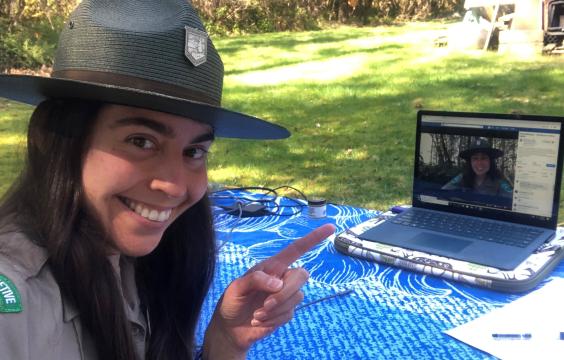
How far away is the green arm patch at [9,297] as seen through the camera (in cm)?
78

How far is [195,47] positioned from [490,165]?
43.9 inches

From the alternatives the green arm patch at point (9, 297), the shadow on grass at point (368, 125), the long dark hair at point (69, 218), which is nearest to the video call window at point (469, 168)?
the long dark hair at point (69, 218)

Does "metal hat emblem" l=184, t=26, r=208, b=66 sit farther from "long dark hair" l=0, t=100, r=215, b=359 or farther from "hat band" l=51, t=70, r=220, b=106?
"long dark hair" l=0, t=100, r=215, b=359

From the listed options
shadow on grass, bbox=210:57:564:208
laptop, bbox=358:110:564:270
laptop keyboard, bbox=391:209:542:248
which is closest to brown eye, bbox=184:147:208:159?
laptop, bbox=358:110:564:270

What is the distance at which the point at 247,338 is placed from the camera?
1.17 metres

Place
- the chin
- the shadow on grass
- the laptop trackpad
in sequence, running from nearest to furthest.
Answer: the chin < the laptop trackpad < the shadow on grass

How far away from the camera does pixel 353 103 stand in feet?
20.2

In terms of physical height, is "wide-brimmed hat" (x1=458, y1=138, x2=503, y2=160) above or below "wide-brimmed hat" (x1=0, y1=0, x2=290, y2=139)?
below

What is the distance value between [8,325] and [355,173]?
3675 millimetres

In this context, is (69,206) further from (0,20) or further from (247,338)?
(0,20)

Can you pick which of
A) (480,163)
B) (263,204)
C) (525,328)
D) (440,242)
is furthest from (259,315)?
(263,204)

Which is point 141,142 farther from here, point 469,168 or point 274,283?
point 469,168

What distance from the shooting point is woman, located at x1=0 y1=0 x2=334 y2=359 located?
90cm

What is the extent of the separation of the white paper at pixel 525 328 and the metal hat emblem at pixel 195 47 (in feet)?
2.59
